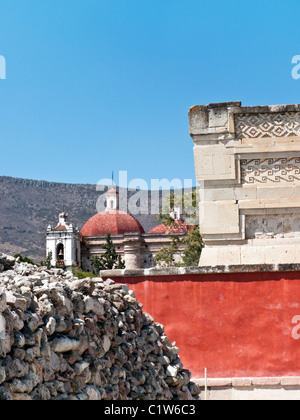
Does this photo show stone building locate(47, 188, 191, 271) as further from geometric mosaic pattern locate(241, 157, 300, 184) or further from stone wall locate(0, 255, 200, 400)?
stone wall locate(0, 255, 200, 400)

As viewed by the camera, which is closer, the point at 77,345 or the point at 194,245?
the point at 77,345

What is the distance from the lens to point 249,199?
718 cm

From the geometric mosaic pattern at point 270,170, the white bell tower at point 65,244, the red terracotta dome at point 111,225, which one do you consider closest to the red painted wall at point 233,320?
the geometric mosaic pattern at point 270,170

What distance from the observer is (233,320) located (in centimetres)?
657

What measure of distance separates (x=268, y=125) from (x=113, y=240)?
44.5 m

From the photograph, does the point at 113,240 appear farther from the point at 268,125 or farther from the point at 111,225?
the point at 268,125

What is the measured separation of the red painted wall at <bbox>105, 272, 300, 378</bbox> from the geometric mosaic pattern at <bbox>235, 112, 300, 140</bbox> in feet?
5.84

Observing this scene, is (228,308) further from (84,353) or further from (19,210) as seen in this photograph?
(19,210)

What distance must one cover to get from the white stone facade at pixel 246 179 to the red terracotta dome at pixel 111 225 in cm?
4647

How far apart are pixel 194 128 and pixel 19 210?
336 feet

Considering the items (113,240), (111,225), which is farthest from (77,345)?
(111,225)

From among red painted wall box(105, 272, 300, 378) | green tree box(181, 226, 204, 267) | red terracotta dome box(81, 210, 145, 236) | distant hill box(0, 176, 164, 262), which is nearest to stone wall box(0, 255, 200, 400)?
red painted wall box(105, 272, 300, 378)

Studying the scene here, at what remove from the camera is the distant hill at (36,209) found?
301 feet

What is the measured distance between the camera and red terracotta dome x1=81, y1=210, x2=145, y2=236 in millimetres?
54125
